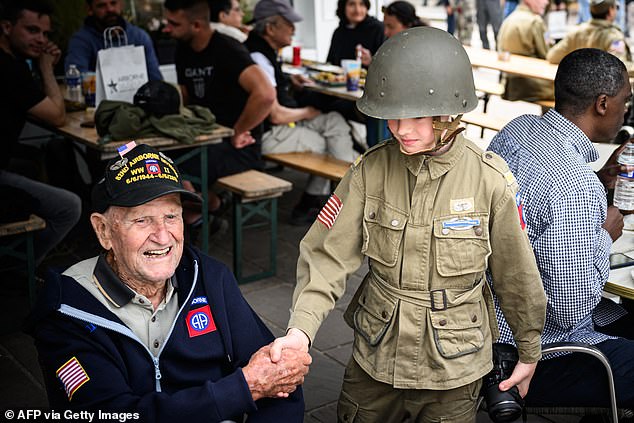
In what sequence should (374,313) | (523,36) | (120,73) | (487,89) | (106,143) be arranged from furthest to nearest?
(523,36) → (487,89) → (120,73) → (106,143) → (374,313)

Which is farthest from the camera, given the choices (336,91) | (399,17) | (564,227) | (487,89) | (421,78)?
(487,89)

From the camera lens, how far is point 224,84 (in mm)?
5891

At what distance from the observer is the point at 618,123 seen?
3.21m

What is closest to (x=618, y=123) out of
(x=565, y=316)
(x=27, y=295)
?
(x=565, y=316)

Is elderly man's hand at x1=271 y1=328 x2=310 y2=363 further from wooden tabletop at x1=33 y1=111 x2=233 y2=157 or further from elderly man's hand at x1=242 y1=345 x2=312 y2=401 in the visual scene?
wooden tabletop at x1=33 y1=111 x2=233 y2=157

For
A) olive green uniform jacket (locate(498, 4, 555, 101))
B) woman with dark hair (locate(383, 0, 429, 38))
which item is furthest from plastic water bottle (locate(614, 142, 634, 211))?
olive green uniform jacket (locate(498, 4, 555, 101))

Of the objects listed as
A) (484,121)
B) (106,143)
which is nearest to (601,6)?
(484,121)

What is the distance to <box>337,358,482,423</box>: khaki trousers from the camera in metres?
2.61

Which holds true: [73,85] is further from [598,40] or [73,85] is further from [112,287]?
[598,40]

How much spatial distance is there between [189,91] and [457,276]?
13.4 feet

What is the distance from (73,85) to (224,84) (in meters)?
1.27

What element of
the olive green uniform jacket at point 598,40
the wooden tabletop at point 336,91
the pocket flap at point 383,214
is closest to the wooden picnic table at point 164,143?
the wooden tabletop at point 336,91

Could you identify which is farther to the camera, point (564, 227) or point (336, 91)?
point (336, 91)

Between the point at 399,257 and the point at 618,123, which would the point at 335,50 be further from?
the point at 399,257
